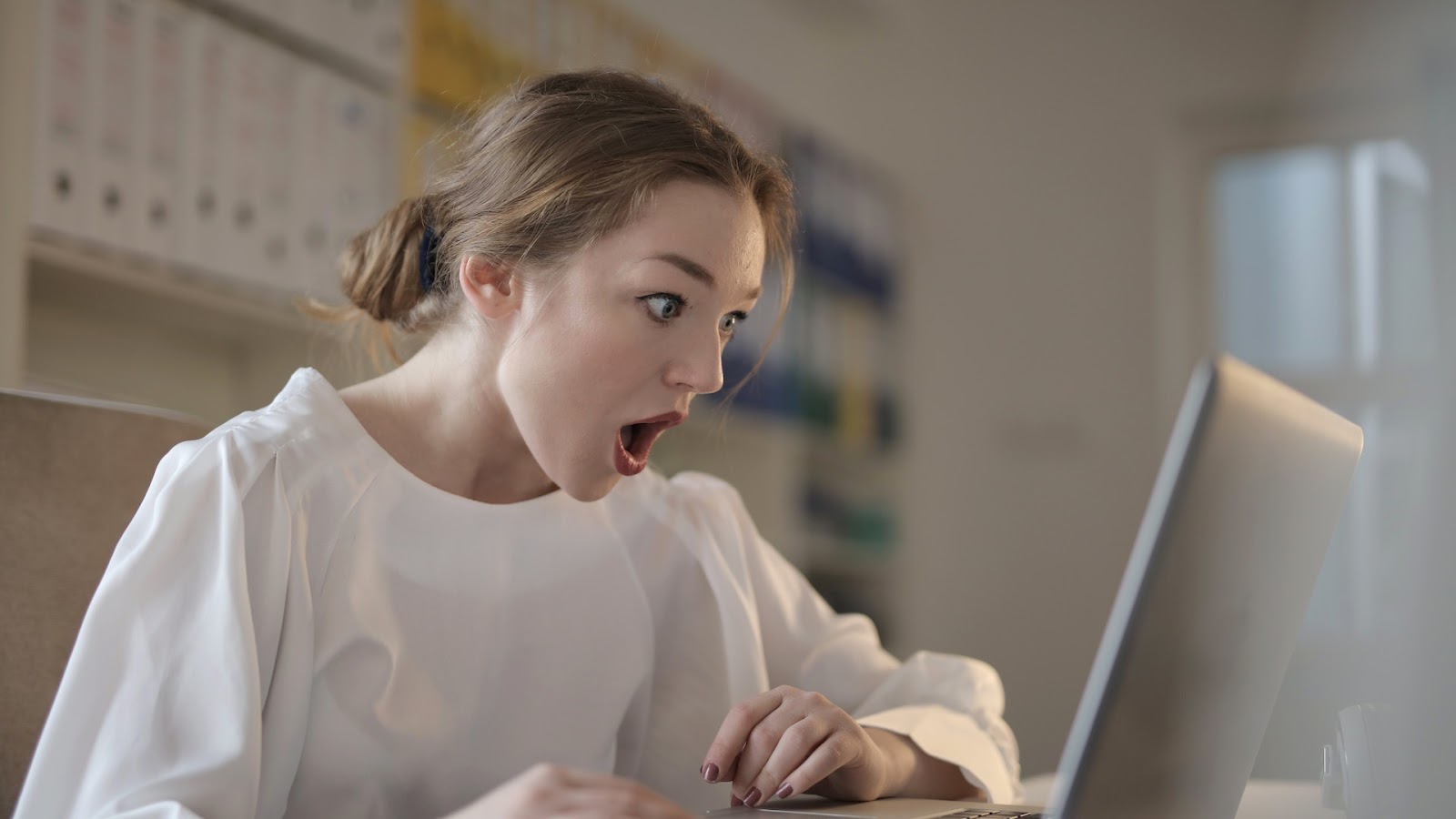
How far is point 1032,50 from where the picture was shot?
4.64m

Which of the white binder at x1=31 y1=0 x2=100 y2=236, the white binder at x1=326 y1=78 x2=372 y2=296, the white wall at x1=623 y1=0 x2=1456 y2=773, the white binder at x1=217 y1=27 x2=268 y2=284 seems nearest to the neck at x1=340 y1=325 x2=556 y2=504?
the white binder at x1=31 y1=0 x2=100 y2=236

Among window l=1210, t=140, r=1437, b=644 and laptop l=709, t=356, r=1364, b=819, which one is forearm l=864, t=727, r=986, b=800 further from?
window l=1210, t=140, r=1437, b=644

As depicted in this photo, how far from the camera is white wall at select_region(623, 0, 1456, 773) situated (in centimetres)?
436

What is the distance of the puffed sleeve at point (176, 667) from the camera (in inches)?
29.6

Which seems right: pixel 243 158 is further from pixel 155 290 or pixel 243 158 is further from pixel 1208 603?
pixel 1208 603

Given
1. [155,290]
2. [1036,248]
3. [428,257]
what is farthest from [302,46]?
[1036,248]

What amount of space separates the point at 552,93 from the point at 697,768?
0.60 m

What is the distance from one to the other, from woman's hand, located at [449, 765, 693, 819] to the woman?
0.34ft

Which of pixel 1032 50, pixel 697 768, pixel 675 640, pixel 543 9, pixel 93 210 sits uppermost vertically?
pixel 1032 50

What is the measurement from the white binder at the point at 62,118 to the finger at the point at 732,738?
1.39 metres

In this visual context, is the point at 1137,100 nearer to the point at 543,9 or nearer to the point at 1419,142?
→ the point at 1419,142

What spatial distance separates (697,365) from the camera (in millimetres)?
1000

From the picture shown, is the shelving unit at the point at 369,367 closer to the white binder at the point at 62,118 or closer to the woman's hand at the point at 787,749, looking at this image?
the white binder at the point at 62,118

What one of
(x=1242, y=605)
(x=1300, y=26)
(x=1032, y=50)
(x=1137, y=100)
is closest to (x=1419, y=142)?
(x=1300, y=26)
